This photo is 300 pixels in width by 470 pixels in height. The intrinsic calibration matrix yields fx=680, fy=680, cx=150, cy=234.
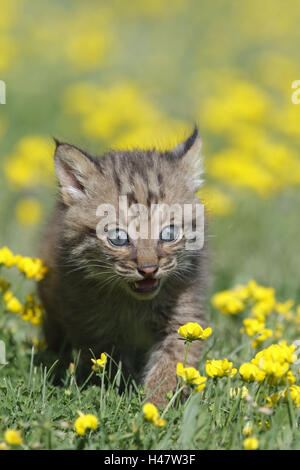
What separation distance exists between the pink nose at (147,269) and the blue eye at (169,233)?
0.92 feet

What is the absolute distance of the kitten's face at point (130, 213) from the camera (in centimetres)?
386

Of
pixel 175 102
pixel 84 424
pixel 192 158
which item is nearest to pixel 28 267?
pixel 192 158

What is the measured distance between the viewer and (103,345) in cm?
433

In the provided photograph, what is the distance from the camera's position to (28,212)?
295 inches

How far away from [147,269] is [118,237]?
1.11ft

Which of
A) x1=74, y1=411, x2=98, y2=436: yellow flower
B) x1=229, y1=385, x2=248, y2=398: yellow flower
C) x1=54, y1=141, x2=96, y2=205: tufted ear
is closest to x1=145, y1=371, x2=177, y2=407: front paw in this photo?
x1=229, y1=385, x2=248, y2=398: yellow flower

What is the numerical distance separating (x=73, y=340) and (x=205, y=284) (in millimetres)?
959

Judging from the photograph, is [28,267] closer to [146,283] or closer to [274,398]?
[146,283]

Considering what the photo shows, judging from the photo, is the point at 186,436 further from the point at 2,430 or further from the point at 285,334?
the point at 285,334

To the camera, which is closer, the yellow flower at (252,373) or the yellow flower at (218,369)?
the yellow flower at (252,373)

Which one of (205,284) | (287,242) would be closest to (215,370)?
(205,284)

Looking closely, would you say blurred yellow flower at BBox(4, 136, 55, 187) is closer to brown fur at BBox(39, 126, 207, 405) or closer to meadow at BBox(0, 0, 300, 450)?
meadow at BBox(0, 0, 300, 450)

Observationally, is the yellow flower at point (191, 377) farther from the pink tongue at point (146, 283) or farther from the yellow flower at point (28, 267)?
the yellow flower at point (28, 267)

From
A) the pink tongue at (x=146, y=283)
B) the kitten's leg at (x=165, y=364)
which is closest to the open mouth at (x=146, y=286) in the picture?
the pink tongue at (x=146, y=283)
